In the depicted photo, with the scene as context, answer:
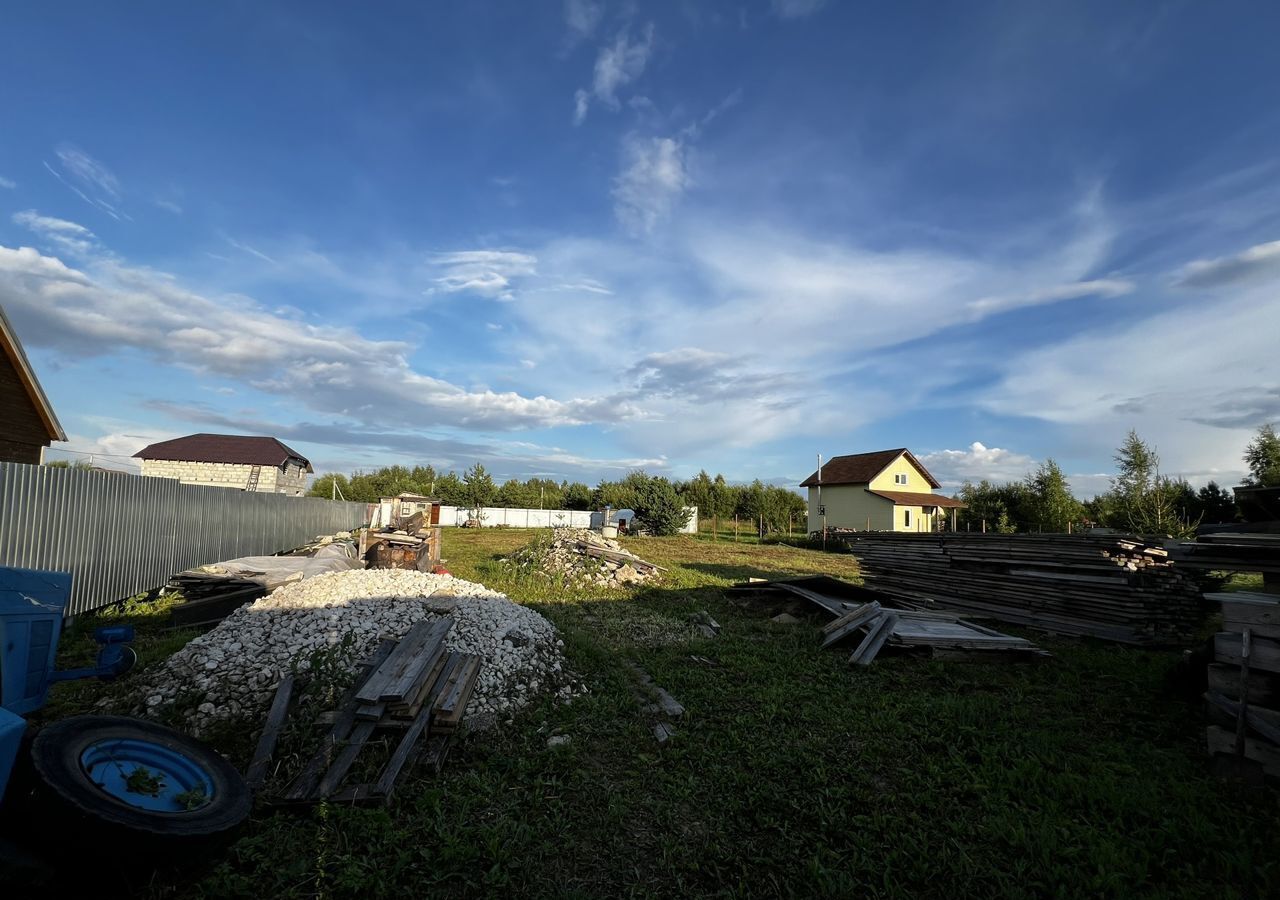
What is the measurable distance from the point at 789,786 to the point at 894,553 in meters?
10.8

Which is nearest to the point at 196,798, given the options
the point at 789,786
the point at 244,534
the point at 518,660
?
the point at 518,660

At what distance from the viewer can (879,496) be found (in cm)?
3531

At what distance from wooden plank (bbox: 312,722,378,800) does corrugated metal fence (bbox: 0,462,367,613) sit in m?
6.34

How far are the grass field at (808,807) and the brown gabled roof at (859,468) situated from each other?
3039 cm

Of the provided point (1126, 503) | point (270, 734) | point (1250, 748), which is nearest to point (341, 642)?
point (270, 734)

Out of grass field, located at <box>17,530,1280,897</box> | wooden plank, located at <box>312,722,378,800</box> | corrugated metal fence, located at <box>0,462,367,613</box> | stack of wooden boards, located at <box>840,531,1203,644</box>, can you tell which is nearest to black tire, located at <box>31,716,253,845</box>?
grass field, located at <box>17,530,1280,897</box>

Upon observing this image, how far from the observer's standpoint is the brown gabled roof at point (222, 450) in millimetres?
34000

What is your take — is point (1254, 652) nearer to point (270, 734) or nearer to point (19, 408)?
point (270, 734)

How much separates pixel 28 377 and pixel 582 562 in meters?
13.7

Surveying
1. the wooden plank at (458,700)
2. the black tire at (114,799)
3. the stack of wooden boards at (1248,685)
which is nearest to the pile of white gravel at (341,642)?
the wooden plank at (458,700)

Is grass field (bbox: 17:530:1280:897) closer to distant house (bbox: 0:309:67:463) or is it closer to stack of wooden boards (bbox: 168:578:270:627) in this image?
stack of wooden boards (bbox: 168:578:270:627)

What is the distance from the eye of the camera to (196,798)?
138 inches

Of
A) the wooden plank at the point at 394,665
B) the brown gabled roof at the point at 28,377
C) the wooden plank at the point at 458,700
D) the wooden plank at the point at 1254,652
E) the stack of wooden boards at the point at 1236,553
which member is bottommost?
the wooden plank at the point at 458,700

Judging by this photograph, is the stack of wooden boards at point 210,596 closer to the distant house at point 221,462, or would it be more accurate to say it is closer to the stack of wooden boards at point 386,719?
the stack of wooden boards at point 386,719
